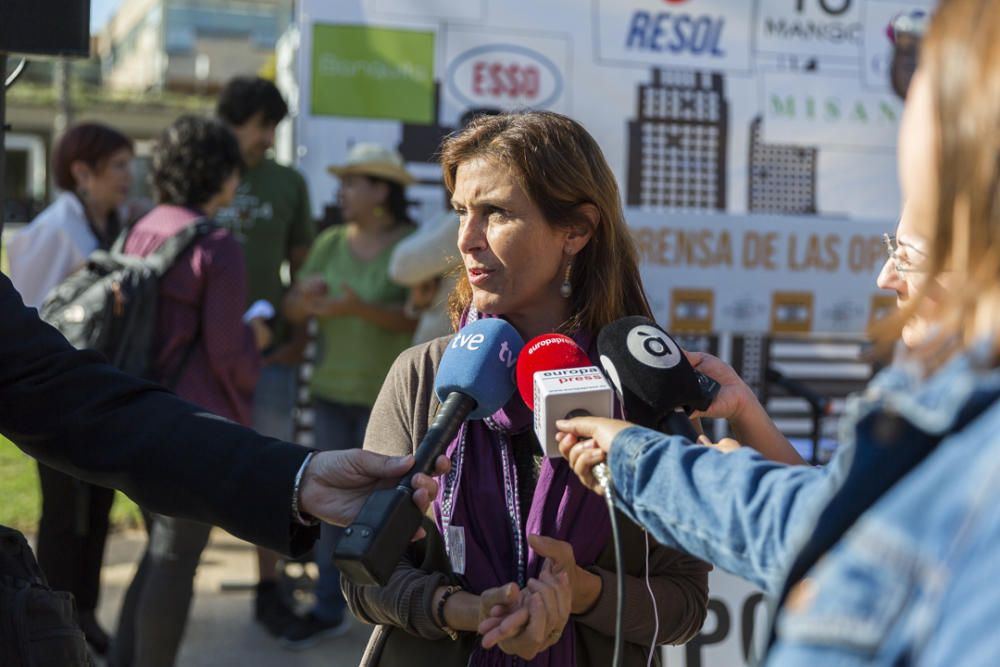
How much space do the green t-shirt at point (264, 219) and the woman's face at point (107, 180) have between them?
0.55 metres

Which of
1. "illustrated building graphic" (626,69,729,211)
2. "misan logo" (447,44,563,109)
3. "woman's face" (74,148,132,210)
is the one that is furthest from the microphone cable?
"illustrated building graphic" (626,69,729,211)

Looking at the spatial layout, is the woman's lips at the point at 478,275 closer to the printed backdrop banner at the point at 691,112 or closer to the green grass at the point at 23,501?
the printed backdrop banner at the point at 691,112

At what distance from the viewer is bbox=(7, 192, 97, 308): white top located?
15.4ft

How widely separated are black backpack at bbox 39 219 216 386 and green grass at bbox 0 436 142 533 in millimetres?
2208

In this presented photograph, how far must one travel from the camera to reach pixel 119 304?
407cm

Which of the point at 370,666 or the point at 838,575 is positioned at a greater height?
the point at 838,575

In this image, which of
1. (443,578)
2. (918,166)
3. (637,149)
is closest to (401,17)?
(637,149)

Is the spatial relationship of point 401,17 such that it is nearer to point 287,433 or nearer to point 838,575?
point 287,433

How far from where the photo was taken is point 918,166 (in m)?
1.18

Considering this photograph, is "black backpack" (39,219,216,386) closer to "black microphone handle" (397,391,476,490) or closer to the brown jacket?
the brown jacket

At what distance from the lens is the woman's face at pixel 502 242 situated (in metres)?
2.50

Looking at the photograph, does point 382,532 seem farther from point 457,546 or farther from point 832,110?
point 832,110

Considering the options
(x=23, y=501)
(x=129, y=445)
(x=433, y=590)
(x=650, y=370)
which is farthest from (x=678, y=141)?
(x=23, y=501)

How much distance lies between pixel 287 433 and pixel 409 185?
132 cm
